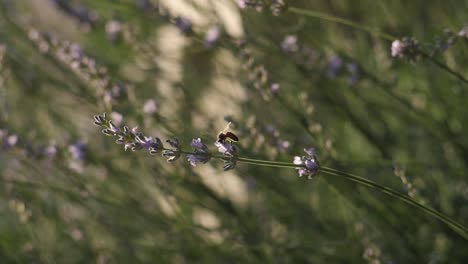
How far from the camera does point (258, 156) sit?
172 centimetres

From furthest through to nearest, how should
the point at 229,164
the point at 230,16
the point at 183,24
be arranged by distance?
the point at 230,16 < the point at 183,24 < the point at 229,164

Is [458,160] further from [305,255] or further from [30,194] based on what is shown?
[30,194]

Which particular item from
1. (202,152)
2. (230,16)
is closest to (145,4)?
(202,152)

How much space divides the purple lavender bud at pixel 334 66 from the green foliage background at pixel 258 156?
0.10 feet

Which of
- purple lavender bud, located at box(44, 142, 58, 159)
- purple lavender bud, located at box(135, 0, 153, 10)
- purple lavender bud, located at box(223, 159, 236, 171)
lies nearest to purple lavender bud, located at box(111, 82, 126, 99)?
purple lavender bud, located at box(44, 142, 58, 159)

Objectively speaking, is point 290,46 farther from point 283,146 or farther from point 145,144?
point 145,144

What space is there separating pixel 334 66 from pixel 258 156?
405mm

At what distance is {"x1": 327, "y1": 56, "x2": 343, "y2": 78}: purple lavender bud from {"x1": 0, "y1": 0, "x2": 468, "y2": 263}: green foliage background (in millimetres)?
29

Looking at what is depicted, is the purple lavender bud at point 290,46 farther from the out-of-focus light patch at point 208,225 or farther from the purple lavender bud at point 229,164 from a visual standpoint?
the purple lavender bud at point 229,164

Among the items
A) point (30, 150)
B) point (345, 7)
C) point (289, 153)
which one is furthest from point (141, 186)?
point (345, 7)

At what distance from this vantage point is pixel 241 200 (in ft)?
10.9

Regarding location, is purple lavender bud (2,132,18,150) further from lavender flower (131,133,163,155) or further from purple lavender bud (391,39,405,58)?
purple lavender bud (391,39,405,58)

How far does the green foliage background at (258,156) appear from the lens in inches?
70.8

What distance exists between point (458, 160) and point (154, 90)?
1425 mm
